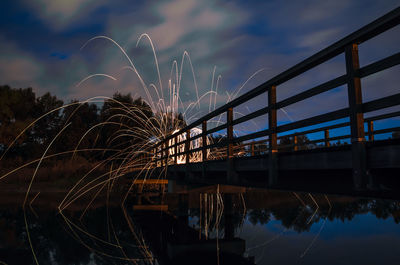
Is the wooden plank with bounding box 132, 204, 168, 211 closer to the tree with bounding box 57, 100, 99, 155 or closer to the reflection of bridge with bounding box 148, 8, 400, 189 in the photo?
the reflection of bridge with bounding box 148, 8, 400, 189

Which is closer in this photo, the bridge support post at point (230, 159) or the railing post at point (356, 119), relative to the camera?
the railing post at point (356, 119)

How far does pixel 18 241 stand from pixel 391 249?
11269 mm

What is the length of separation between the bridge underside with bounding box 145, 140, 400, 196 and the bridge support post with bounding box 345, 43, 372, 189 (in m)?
0.05

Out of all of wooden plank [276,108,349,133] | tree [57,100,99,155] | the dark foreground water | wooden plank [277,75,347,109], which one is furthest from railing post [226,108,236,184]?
tree [57,100,99,155]

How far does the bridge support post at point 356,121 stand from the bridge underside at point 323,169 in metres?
0.05

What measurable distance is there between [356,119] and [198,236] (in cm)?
831

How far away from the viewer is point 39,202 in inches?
864

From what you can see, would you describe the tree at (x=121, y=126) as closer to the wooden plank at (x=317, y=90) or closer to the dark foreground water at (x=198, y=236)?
the dark foreground water at (x=198, y=236)

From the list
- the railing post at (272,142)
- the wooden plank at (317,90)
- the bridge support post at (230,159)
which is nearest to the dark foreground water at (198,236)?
the bridge support post at (230,159)

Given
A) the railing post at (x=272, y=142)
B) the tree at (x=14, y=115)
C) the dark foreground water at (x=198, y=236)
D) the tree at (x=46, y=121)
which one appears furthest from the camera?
the tree at (x=46, y=121)

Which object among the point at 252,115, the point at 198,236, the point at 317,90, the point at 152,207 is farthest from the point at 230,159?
the point at 152,207

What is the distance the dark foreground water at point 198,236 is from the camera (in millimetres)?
8703

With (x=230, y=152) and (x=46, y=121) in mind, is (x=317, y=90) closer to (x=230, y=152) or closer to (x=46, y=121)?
(x=230, y=152)

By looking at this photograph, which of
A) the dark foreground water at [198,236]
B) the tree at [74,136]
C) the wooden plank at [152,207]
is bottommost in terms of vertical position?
the dark foreground water at [198,236]
